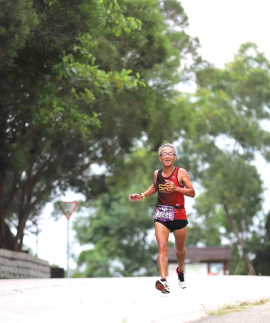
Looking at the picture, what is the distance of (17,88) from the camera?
20.1 meters

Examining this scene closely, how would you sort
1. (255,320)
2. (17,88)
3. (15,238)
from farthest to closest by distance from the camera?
1. (15,238)
2. (17,88)
3. (255,320)

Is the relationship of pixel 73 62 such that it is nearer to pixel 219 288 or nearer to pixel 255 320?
pixel 219 288

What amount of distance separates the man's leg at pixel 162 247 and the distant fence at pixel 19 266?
32.0ft

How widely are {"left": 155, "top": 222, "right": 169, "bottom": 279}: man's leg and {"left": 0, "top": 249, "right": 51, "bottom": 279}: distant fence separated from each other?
975 cm

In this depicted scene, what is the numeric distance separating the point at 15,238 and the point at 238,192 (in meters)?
28.4

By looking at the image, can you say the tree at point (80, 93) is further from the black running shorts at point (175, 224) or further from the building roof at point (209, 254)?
the black running shorts at point (175, 224)

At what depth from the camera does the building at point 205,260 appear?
127 feet

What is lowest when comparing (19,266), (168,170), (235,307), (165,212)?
(235,307)

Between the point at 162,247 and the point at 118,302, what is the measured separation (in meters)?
1.33

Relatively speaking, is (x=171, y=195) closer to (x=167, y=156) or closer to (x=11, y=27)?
(x=167, y=156)

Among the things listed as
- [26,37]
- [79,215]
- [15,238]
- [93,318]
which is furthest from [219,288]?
[79,215]

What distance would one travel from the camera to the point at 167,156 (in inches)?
457

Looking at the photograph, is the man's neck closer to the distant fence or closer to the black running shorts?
the black running shorts

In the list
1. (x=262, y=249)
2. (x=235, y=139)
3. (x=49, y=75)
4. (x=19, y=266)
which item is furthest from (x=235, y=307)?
(x=235, y=139)
